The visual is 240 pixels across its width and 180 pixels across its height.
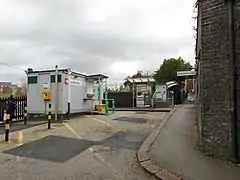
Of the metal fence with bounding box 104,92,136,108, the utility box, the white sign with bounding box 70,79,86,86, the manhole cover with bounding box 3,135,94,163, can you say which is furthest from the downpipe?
the metal fence with bounding box 104,92,136,108

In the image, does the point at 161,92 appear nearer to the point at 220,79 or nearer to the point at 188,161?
the point at 220,79

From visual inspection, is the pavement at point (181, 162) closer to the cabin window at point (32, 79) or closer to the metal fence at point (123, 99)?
the cabin window at point (32, 79)

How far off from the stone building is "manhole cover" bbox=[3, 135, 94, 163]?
3.27m

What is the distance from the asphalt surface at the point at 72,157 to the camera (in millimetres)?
4887

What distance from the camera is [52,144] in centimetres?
754

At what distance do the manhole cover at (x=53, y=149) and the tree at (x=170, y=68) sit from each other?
1311 inches

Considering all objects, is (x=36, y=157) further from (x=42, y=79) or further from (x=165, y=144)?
(x=42, y=79)

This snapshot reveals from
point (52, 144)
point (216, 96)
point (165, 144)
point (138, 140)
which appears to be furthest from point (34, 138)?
point (216, 96)

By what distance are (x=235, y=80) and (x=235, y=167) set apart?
1731 mm

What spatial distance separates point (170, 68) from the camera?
1598 inches

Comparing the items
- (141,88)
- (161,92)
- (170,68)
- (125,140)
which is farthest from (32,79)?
(170,68)

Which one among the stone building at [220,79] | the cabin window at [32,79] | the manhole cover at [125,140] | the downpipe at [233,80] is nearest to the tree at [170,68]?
the cabin window at [32,79]

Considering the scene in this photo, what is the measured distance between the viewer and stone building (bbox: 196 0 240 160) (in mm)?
5316

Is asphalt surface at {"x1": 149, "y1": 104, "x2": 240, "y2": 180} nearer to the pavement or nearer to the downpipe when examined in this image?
the pavement
